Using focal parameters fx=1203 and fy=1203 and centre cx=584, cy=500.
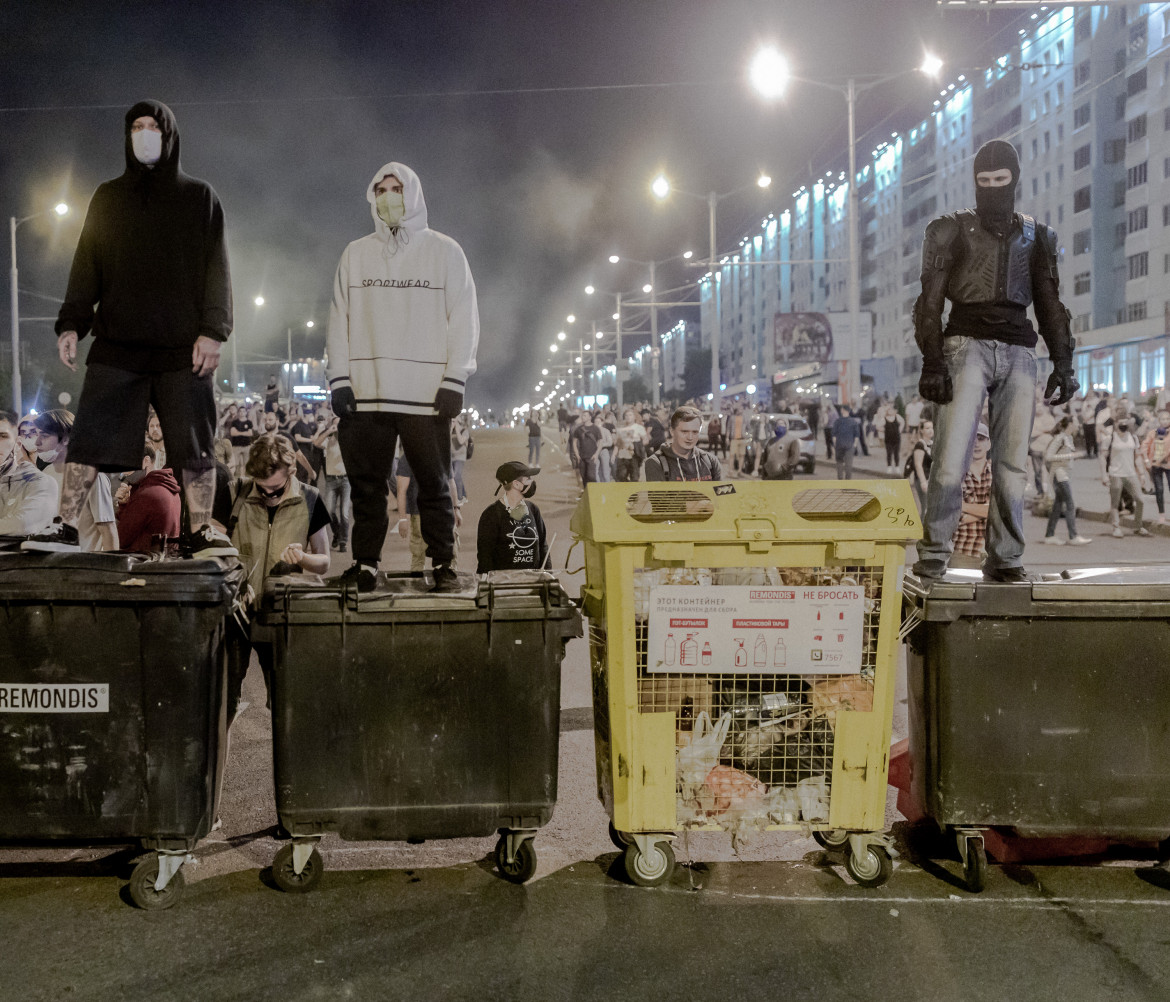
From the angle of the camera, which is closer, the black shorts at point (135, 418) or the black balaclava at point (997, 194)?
the black shorts at point (135, 418)

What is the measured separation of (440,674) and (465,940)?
2.79 feet

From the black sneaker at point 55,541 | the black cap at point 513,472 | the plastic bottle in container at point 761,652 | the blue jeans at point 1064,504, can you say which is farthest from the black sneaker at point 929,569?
the blue jeans at point 1064,504

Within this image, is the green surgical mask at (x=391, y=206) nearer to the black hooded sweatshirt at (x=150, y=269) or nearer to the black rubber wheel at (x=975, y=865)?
the black hooded sweatshirt at (x=150, y=269)

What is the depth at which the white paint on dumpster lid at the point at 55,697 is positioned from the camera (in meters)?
3.89

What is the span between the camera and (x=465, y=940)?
148 inches

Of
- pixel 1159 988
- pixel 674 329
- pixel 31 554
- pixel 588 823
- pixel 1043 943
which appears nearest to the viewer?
pixel 1159 988

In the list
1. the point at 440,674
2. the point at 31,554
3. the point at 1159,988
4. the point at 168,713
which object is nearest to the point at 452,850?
the point at 440,674

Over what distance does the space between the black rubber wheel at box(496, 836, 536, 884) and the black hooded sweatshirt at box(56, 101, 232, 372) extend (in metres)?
2.46

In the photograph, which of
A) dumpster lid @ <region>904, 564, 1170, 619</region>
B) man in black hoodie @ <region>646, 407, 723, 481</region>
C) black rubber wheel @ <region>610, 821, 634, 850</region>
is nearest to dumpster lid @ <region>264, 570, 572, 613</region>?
black rubber wheel @ <region>610, 821, 634, 850</region>

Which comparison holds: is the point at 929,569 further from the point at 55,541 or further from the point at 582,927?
the point at 55,541

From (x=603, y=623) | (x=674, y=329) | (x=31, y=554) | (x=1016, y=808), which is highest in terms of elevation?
Answer: (x=674, y=329)

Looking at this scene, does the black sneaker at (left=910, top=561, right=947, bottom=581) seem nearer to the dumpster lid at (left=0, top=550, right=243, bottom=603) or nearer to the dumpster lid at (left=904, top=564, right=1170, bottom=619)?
the dumpster lid at (left=904, top=564, right=1170, bottom=619)

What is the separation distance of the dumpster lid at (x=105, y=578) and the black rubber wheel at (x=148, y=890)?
907 mm

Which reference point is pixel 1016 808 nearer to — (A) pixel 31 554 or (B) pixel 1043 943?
(B) pixel 1043 943
